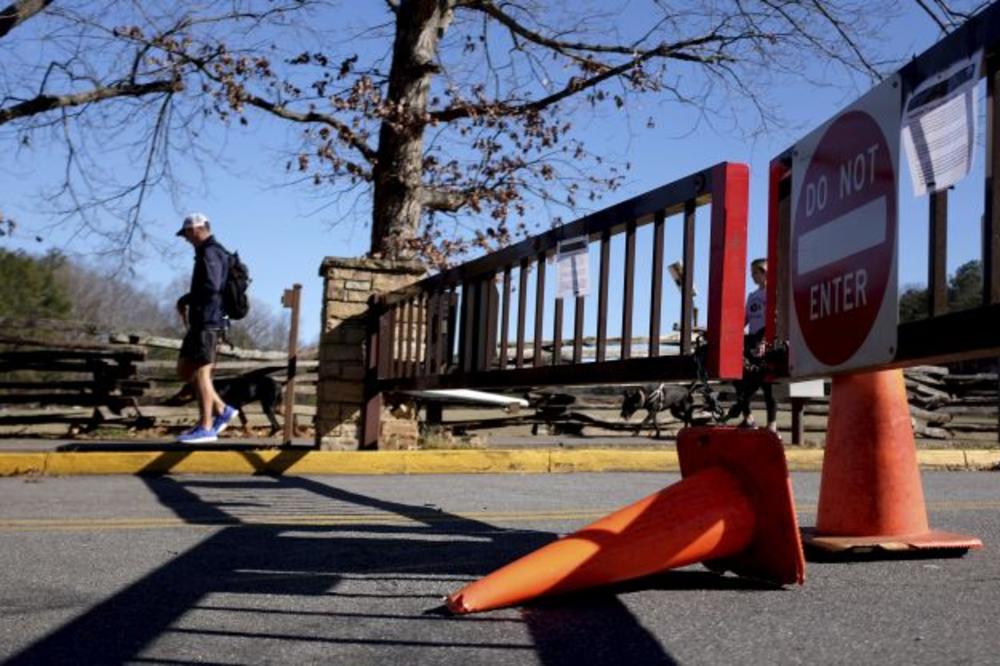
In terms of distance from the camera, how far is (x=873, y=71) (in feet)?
56.2

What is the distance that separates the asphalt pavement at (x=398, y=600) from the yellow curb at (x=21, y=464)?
2.31 metres

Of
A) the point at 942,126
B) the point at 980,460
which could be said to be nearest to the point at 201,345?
the point at 942,126

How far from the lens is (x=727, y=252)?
487cm

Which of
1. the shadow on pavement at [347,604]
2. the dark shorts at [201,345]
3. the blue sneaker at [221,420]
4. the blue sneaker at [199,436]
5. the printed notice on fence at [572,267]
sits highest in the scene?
the printed notice on fence at [572,267]

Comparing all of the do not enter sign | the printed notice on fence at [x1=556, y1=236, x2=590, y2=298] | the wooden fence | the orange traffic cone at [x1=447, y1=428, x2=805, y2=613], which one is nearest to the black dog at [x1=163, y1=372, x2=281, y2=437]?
the wooden fence

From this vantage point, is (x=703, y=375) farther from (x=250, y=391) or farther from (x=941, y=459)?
(x=250, y=391)

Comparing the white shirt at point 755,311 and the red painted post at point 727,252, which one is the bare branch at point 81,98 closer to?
the white shirt at point 755,311

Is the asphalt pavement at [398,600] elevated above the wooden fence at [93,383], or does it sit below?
below

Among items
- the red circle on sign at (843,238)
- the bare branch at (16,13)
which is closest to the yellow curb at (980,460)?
the red circle on sign at (843,238)

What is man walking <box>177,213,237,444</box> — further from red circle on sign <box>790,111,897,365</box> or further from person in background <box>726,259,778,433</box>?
red circle on sign <box>790,111,897,365</box>

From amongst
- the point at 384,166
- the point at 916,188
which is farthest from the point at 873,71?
the point at 916,188

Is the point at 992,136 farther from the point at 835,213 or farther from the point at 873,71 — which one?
the point at 873,71

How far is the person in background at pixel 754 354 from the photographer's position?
5.25 meters

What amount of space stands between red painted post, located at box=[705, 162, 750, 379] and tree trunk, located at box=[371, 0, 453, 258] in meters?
9.91
